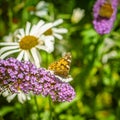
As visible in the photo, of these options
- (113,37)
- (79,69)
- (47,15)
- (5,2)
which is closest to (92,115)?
(79,69)

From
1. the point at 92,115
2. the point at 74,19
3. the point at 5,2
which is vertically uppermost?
the point at 5,2

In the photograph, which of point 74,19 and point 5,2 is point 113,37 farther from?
point 5,2

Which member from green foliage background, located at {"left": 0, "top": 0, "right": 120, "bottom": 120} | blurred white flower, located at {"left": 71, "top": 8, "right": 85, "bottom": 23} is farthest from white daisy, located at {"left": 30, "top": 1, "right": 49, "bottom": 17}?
blurred white flower, located at {"left": 71, "top": 8, "right": 85, "bottom": 23}

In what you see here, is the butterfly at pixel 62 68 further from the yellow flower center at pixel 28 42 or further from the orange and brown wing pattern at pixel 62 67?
the yellow flower center at pixel 28 42

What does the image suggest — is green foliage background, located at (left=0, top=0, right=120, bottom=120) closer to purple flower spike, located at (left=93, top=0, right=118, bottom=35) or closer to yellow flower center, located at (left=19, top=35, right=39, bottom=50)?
purple flower spike, located at (left=93, top=0, right=118, bottom=35)

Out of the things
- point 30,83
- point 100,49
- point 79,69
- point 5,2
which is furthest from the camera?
point 5,2

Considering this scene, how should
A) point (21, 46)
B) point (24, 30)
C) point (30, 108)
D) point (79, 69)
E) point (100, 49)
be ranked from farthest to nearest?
1. point (79, 69)
2. point (100, 49)
3. point (30, 108)
4. point (24, 30)
5. point (21, 46)

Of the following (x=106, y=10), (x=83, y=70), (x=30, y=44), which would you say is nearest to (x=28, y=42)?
(x=30, y=44)
